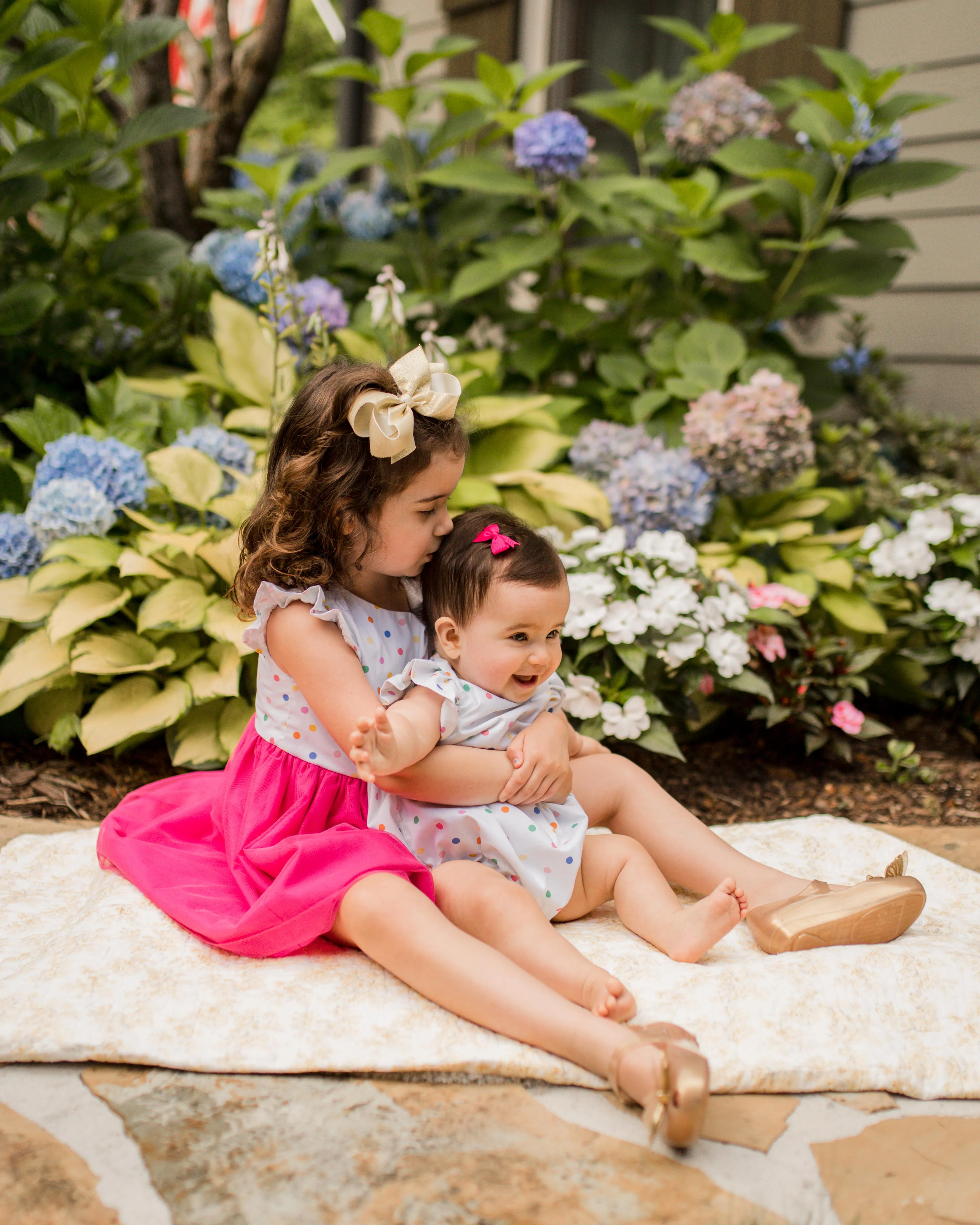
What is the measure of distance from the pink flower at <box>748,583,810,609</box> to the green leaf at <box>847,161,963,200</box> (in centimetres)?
139

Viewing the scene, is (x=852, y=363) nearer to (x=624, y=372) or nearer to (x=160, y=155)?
(x=624, y=372)

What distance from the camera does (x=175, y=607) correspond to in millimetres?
2340

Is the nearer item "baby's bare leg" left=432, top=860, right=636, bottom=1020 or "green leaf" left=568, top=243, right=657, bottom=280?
"baby's bare leg" left=432, top=860, right=636, bottom=1020

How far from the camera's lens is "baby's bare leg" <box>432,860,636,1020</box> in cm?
138

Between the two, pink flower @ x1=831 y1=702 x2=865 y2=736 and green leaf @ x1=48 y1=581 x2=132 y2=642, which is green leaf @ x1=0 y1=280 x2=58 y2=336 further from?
pink flower @ x1=831 y1=702 x2=865 y2=736

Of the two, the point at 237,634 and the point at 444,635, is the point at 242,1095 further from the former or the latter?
the point at 237,634

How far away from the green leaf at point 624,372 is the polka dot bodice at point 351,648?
1.79 metres

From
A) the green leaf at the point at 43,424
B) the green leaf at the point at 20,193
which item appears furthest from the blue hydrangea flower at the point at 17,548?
the green leaf at the point at 20,193

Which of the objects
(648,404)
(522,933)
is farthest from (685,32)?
(522,933)

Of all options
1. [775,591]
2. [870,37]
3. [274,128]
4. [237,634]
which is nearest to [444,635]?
[237,634]

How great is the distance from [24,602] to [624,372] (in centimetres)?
198

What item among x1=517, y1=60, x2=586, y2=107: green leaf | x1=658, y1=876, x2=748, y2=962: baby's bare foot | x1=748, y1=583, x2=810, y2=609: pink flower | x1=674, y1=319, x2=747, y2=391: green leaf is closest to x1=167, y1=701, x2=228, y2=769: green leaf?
x1=658, y1=876, x2=748, y2=962: baby's bare foot

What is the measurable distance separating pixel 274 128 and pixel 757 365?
12865mm

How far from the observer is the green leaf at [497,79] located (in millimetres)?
3369
